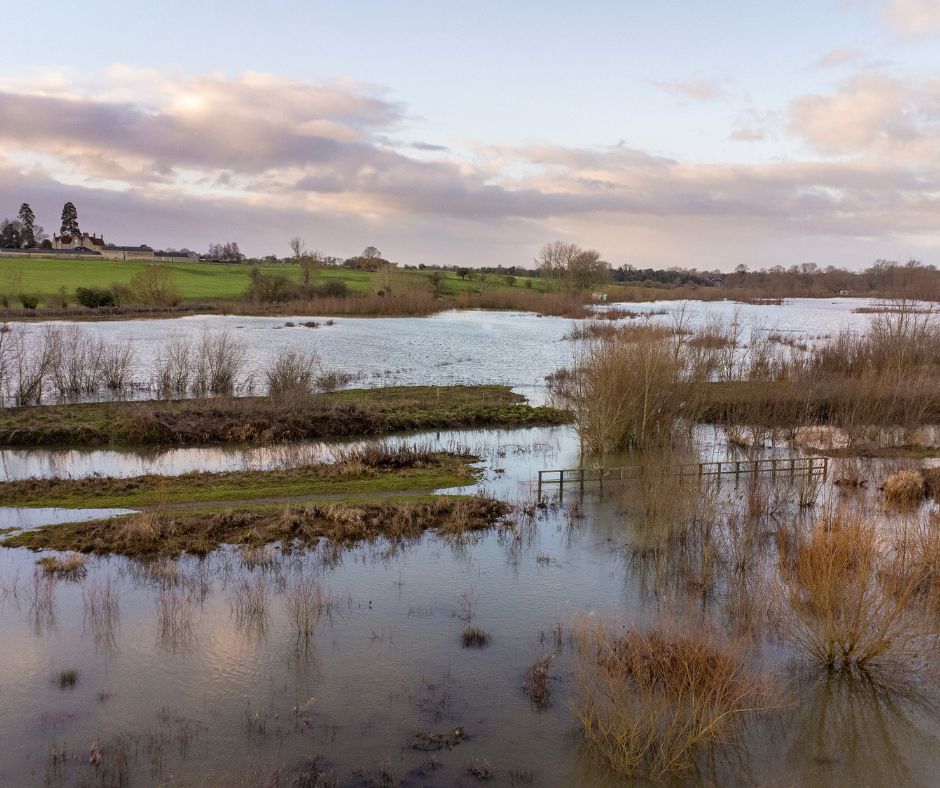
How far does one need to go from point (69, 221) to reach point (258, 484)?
15241 centimetres

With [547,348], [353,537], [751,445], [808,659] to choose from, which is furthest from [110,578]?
[547,348]

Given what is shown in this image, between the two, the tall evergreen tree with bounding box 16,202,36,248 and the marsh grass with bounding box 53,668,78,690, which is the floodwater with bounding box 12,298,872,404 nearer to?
the marsh grass with bounding box 53,668,78,690

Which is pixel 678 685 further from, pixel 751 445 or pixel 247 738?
pixel 751 445

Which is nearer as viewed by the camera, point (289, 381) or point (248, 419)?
point (248, 419)

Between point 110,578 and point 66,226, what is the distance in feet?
517

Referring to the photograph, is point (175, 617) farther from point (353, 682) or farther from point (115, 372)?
point (115, 372)

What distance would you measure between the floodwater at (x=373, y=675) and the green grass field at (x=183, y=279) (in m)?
64.6

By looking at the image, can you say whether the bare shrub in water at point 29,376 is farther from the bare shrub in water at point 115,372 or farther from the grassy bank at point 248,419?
the bare shrub in water at point 115,372

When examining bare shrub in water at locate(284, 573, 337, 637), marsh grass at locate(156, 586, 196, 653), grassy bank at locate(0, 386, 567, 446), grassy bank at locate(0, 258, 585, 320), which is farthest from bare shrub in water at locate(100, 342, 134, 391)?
grassy bank at locate(0, 258, 585, 320)

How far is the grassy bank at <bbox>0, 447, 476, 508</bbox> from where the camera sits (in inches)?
783

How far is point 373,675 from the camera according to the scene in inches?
446

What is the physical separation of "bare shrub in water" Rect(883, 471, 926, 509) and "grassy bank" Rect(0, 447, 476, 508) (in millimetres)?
12010

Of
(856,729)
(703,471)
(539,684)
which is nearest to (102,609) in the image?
(539,684)

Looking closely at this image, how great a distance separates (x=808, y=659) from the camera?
11.7 m
